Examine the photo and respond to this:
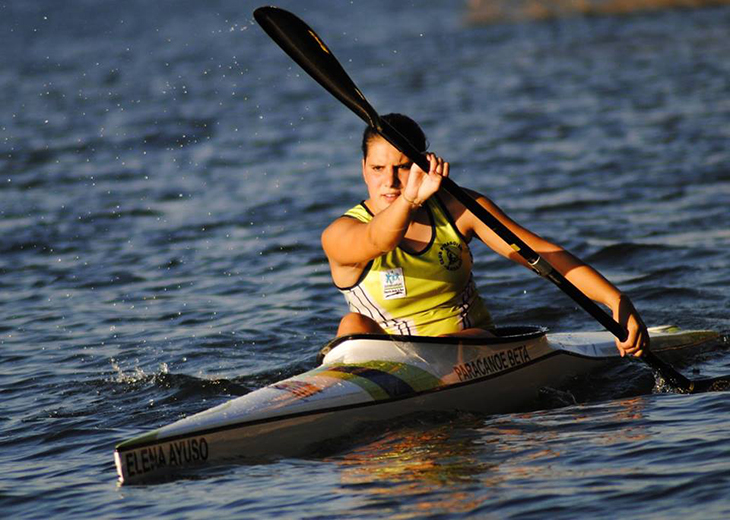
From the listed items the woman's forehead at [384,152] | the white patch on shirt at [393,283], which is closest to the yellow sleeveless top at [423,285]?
the white patch on shirt at [393,283]

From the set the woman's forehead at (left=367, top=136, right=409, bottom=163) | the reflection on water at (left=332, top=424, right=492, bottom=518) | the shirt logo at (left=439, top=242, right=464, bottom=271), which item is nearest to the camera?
the reflection on water at (left=332, top=424, right=492, bottom=518)

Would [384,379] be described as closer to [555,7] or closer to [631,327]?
[631,327]

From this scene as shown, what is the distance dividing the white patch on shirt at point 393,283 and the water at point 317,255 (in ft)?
2.10

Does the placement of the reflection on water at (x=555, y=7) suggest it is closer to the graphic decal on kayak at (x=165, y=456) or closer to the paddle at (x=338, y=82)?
the paddle at (x=338, y=82)

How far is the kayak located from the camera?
478cm

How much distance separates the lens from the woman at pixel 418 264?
5.32 meters

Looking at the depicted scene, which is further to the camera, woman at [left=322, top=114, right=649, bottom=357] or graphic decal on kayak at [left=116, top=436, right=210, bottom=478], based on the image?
woman at [left=322, top=114, right=649, bottom=357]

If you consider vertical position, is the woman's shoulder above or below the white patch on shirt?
above

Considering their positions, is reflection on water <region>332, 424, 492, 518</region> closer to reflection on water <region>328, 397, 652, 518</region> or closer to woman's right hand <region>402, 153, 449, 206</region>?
reflection on water <region>328, 397, 652, 518</region>

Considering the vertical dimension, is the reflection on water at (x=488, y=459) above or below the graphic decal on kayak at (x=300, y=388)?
below

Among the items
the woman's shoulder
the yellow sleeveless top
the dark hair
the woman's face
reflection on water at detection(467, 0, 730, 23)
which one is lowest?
the yellow sleeveless top

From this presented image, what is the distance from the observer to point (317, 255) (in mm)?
9953

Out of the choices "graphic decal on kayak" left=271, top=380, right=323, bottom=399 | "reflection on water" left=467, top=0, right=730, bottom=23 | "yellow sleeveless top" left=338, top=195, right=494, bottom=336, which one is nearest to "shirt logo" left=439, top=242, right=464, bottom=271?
"yellow sleeveless top" left=338, top=195, right=494, bottom=336

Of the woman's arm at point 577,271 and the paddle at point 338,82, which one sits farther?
the woman's arm at point 577,271
